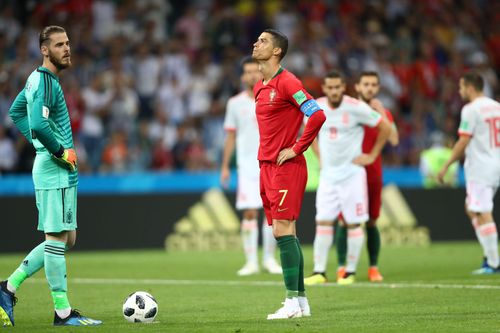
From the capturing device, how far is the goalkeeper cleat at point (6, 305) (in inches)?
351

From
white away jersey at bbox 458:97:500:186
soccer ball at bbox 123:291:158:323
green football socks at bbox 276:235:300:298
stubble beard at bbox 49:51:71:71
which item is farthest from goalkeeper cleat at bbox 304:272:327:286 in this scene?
stubble beard at bbox 49:51:71:71

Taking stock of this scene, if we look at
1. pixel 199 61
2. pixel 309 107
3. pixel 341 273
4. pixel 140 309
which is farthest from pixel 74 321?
pixel 199 61

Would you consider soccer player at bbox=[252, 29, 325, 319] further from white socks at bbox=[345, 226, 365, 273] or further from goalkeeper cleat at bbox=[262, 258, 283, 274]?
goalkeeper cleat at bbox=[262, 258, 283, 274]

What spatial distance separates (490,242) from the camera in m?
13.6

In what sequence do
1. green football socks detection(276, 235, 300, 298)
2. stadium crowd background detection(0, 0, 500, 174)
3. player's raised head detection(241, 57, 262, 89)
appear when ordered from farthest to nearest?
stadium crowd background detection(0, 0, 500, 174)
player's raised head detection(241, 57, 262, 89)
green football socks detection(276, 235, 300, 298)

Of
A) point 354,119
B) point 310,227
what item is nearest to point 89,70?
point 310,227

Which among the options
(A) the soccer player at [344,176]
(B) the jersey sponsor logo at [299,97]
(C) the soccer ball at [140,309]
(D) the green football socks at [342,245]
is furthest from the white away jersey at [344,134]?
(C) the soccer ball at [140,309]

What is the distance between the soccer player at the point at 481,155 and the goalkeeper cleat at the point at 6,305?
6711 millimetres

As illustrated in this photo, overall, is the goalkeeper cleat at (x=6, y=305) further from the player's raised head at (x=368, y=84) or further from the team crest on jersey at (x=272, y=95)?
the player's raised head at (x=368, y=84)

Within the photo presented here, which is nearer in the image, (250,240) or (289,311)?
(289,311)

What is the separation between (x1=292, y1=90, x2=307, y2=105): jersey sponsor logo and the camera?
9.05 metres

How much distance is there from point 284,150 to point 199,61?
13.9 meters

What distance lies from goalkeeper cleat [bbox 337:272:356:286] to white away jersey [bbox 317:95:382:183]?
119 cm

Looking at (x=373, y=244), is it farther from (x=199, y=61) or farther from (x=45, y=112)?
(x=199, y=61)
